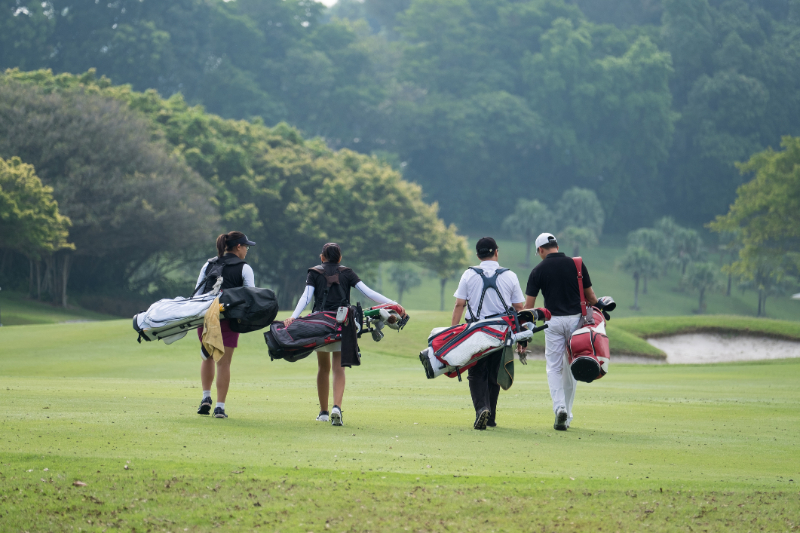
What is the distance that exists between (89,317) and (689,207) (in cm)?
8817

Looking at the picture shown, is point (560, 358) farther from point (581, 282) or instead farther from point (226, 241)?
point (226, 241)

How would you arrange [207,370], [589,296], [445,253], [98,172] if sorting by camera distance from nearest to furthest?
[207,370] → [589,296] → [98,172] → [445,253]

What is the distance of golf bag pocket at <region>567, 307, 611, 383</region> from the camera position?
1072 cm

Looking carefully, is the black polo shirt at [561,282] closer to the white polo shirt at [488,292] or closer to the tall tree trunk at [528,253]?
the white polo shirt at [488,292]

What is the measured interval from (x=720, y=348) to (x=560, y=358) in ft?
79.2

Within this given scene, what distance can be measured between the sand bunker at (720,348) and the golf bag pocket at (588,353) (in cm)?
2244

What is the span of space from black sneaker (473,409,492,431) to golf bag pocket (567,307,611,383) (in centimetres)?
115

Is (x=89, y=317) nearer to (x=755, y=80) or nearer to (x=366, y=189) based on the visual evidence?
(x=366, y=189)

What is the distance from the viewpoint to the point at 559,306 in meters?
11.3

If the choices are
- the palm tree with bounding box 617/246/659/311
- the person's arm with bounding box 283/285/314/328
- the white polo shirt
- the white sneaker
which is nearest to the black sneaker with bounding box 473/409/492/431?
the white polo shirt

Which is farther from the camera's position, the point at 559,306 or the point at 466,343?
the point at 559,306

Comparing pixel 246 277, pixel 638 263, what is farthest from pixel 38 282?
pixel 638 263

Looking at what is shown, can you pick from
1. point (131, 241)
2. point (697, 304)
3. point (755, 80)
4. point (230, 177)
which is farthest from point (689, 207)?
point (131, 241)

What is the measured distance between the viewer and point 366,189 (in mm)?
62188
